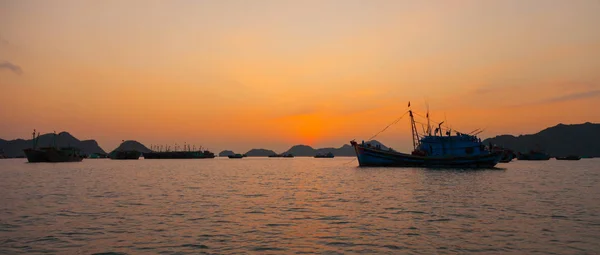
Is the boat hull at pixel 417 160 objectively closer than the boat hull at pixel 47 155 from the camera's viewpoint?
Yes

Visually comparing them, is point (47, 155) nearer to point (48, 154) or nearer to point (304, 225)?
point (48, 154)

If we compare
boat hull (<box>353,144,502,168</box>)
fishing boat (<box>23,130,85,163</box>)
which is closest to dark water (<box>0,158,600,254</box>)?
boat hull (<box>353,144,502,168</box>)

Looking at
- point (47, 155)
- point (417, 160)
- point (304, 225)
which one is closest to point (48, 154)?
point (47, 155)

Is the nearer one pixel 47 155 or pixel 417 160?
pixel 417 160

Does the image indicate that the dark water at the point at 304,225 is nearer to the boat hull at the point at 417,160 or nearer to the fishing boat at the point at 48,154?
the boat hull at the point at 417,160

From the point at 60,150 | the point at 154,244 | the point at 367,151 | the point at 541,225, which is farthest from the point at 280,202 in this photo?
the point at 60,150

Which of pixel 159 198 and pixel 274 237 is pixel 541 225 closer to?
pixel 274 237

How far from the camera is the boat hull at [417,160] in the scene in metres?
85.9

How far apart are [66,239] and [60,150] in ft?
553

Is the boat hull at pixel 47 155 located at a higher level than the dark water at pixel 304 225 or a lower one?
higher

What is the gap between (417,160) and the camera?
88938mm

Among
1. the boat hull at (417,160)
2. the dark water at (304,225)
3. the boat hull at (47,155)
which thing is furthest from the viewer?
the boat hull at (47,155)

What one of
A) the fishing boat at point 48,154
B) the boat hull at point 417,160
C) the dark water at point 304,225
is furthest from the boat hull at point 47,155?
the dark water at point 304,225

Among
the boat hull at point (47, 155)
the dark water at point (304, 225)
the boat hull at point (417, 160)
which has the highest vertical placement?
the boat hull at point (47, 155)
